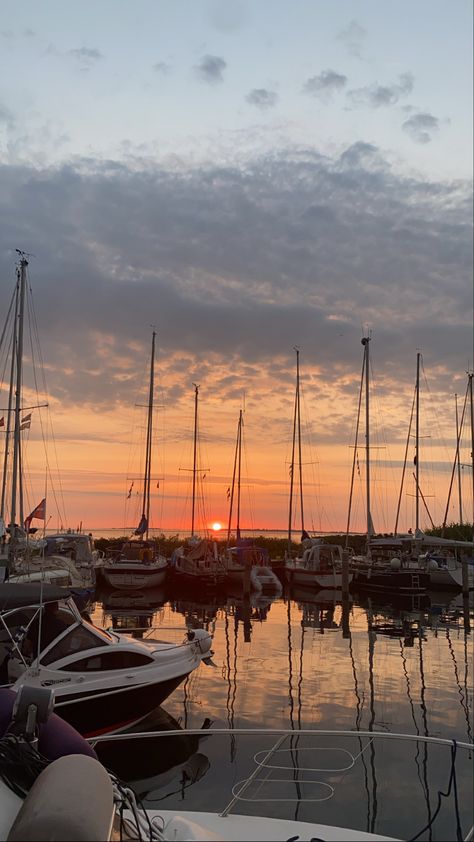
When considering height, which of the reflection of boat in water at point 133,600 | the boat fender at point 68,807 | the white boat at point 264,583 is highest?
the boat fender at point 68,807

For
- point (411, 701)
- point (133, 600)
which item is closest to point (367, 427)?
point (133, 600)

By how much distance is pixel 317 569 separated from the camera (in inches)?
1797

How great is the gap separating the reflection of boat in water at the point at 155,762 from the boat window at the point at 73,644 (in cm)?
177

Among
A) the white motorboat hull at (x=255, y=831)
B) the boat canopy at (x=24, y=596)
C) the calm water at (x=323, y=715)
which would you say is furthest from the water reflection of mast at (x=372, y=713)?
the boat canopy at (x=24, y=596)

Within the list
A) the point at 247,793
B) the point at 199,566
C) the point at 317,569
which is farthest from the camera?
the point at 317,569

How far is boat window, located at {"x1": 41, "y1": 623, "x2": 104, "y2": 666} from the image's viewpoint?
11922 mm

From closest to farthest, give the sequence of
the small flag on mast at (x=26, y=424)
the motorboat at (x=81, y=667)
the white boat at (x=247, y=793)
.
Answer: the white boat at (x=247, y=793)
the motorboat at (x=81, y=667)
the small flag on mast at (x=26, y=424)

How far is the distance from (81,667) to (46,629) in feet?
3.13

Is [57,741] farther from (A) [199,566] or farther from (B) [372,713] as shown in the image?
(A) [199,566]

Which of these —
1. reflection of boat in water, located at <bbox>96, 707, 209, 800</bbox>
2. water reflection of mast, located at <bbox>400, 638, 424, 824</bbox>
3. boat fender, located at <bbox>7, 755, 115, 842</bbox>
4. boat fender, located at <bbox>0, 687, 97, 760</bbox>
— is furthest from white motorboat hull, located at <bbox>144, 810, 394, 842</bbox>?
water reflection of mast, located at <bbox>400, 638, 424, 824</bbox>

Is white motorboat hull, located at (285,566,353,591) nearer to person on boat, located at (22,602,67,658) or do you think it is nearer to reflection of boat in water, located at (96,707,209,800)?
reflection of boat in water, located at (96,707,209,800)

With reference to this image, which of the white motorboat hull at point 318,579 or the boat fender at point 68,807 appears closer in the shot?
the boat fender at point 68,807

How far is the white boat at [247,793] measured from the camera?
473cm

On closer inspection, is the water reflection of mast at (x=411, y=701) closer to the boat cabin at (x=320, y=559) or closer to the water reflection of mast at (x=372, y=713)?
the water reflection of mast at (x=372, y=713)
